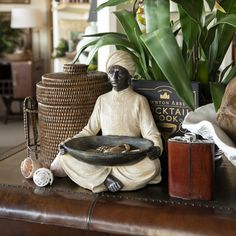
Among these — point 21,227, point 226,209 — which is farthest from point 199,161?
point 21,227

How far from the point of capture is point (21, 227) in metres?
0.78

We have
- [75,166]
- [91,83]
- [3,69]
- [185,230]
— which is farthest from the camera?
[3,69]

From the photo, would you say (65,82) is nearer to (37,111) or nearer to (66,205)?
(37,111)

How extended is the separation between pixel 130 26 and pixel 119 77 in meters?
0.14

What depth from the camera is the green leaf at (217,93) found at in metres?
0.76

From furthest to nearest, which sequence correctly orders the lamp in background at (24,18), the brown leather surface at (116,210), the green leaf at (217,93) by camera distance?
the lamp in background at (24,18)
the green leaf at (217,93)
the brown leather surface at (116,210)

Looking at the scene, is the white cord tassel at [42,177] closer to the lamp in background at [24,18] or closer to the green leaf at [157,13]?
the green leaf at [157,13]

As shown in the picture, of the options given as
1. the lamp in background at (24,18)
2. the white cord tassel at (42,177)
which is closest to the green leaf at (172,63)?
the white cord tassel at (42,177)

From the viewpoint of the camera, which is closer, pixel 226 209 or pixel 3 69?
pixel 226 209

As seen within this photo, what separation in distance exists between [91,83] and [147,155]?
8.2 inches

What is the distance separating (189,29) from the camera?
32.6 inches

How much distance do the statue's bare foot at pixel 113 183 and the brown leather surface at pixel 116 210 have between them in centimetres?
1

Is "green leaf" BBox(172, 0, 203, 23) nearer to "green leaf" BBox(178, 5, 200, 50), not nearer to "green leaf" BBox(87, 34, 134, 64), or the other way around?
"green leaf" BBox(178, 5, 200, 50)

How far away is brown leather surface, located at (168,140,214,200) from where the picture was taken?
696 mm
